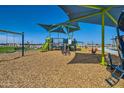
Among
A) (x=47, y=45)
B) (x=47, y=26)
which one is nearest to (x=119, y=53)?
(x=47, y=45)

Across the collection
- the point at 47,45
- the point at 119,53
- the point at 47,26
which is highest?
the point at 47,26

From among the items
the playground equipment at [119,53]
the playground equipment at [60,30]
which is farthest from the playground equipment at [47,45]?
the playground equipment at [119,53]

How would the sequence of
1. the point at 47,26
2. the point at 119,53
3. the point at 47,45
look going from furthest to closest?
1. the point at 47,26
2. the point at 47,45
3. the point at 119,53

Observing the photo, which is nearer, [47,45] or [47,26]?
[47,45]

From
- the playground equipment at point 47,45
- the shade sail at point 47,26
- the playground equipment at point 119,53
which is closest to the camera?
the playground equipment at point 119,53

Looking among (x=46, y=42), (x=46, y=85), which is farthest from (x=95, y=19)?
(x=46, y=85)

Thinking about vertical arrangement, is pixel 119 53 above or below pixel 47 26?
below

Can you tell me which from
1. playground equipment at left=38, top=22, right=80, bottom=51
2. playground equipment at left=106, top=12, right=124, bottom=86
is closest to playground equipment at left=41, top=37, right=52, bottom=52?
playground equipment at left=38, top=22, right=80, bottom=51

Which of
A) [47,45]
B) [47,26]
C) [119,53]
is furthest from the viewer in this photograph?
[47,26]

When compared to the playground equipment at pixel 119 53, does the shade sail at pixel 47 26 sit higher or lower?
higher

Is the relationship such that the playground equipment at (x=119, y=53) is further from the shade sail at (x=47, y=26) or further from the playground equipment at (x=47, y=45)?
the shade sail at (x=47, y=26)

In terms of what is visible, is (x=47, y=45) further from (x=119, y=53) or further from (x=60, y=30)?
(x=119, y=53)

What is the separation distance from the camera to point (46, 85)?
17.5 ft
